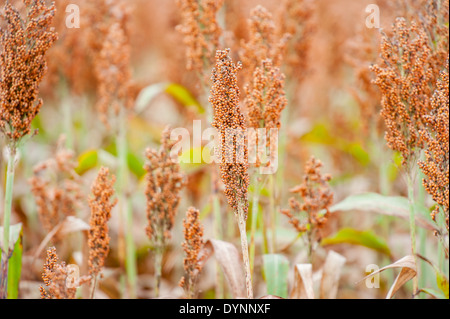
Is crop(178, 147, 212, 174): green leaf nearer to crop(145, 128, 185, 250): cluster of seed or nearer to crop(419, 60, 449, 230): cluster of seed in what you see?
crop(145, 128, 185, 250): cluster of seed

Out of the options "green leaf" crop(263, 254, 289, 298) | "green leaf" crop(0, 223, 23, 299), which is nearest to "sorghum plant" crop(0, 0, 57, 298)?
"green leaf" crop(0, 223, 23, 299)

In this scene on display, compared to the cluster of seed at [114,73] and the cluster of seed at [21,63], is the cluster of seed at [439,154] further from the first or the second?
the cluster of seed at [114,73]

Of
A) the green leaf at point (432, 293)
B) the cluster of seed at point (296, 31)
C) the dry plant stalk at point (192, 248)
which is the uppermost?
the cluster of seed at point (296, 31)

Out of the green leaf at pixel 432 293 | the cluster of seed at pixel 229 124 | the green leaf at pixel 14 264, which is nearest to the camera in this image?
the cluster of seed at pixel 229 124

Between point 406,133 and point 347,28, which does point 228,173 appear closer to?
point 406,133

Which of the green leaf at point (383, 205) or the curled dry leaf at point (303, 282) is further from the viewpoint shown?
the green leaf at point (383, 205)

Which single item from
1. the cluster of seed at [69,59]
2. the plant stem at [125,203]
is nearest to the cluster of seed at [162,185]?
the plant stem at [125,203]

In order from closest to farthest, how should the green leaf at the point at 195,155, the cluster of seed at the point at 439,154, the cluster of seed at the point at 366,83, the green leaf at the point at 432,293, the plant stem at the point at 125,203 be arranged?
the cluster of seed at the point at 439,154 → the green leaf at the point at 432,293 → the green leaf at the point at 195,155 → the plant stem at the point at 125,203 → the cluster of seed at the point at 366,83
